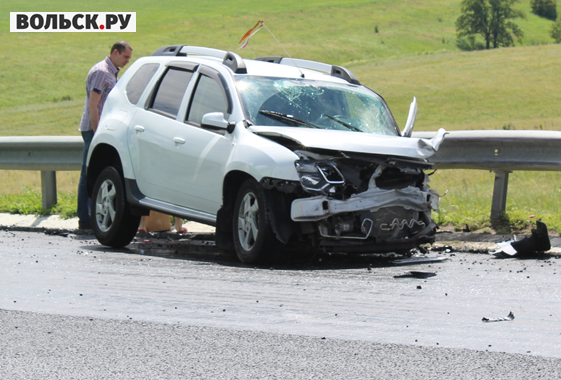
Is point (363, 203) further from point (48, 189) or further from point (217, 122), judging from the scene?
point (48, 189)

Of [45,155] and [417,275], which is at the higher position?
[45,155]

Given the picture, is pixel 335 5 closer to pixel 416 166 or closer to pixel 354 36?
pixel 354 36

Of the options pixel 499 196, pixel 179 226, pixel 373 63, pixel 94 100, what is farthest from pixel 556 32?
pixel 179 226

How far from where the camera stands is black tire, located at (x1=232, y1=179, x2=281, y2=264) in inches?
280

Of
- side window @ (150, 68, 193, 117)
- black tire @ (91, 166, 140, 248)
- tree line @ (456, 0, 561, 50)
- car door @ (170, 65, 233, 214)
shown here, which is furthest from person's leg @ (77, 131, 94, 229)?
tree line @ (456, 0, 561, 50)

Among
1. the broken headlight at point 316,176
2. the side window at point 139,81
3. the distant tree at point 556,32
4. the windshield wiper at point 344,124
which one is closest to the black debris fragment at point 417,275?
the broken headlight at point 316,176

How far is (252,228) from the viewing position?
7320mm

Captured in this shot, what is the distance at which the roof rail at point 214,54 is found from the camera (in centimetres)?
830

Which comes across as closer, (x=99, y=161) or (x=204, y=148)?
(x=204, y=148)

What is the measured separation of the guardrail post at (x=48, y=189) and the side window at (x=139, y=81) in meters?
2.96

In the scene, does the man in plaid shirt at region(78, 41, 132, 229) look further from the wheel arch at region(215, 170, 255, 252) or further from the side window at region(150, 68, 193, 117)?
the wheel arch at region(215, 170, 255, 252)

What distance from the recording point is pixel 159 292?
604cm

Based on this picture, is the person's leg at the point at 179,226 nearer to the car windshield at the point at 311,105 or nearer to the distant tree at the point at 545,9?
the car windshield at the point at 311,105

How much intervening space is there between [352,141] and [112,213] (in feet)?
10.4
